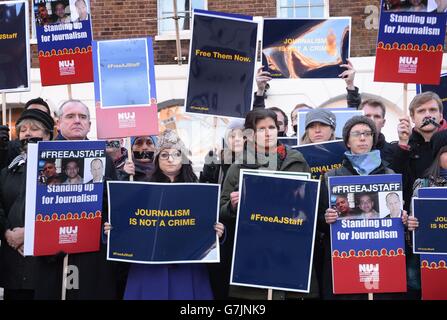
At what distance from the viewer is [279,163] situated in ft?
21.1

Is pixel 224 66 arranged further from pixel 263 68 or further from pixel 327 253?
pixel 327 253

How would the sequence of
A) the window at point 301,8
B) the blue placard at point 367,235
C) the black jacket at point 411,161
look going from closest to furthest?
the blue placard at point 367,235 → the black jacket at point 411,161 → the window at point 301,8

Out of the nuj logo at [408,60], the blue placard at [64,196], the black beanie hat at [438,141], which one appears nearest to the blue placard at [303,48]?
the nuj logo at [408,60]

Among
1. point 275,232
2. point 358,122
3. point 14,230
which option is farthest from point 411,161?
point 14,230

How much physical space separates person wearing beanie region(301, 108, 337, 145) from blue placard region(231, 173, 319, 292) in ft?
3.42

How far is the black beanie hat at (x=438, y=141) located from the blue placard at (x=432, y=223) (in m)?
0.64

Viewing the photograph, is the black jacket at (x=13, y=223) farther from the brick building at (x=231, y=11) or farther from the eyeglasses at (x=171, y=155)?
the brick building at (x=231, y=11)

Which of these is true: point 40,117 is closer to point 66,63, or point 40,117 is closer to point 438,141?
point 66,63

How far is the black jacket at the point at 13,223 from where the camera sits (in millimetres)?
6594

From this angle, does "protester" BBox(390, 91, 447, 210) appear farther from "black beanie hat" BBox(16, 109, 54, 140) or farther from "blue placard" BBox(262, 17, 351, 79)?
"black beanie hat" BBox(16, 109, 54, 140)

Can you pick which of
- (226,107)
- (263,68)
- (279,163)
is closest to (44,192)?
(279,163)

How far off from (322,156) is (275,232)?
1.03m

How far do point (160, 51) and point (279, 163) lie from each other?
9319mm

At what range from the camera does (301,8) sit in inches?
608
